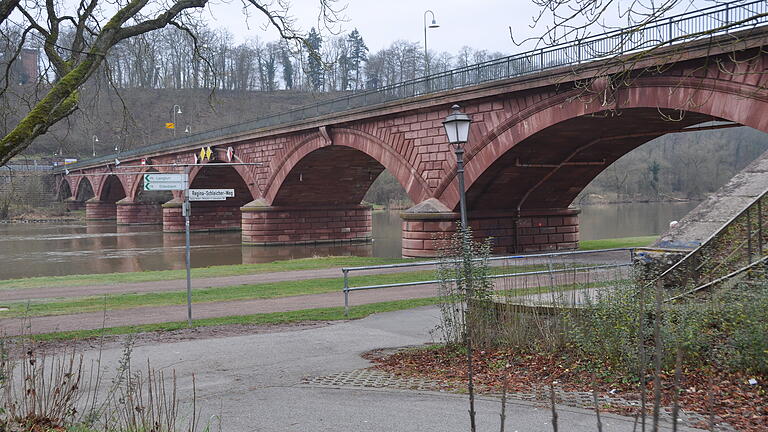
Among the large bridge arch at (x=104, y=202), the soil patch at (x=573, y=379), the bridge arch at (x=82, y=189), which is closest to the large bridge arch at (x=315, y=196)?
the soil patch at (x=573, y=379)

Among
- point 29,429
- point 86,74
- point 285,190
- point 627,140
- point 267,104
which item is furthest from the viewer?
point 267,104

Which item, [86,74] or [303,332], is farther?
[303,332]

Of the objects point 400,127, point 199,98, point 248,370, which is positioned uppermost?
point 199,98

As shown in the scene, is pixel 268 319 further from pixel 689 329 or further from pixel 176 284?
pixel 176 284

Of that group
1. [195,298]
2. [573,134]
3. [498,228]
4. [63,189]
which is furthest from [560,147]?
[63,189]

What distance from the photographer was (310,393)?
22.5 ft

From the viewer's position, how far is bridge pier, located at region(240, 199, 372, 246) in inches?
1607

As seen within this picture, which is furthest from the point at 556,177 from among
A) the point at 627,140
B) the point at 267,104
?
the point at 267,104

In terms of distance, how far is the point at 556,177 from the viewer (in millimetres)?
26922

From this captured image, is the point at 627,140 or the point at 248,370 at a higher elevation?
the point at 627,140

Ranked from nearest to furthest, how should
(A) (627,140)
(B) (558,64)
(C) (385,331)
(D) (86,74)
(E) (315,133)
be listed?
(D) (86,74), (C) (385,331), (B) (558,64), (A) (627,140), (E) (315,133)

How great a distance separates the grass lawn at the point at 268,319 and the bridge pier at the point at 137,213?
59.5 meters

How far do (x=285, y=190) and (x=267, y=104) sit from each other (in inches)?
3297

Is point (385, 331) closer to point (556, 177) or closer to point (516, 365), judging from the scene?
point (516, 365)
